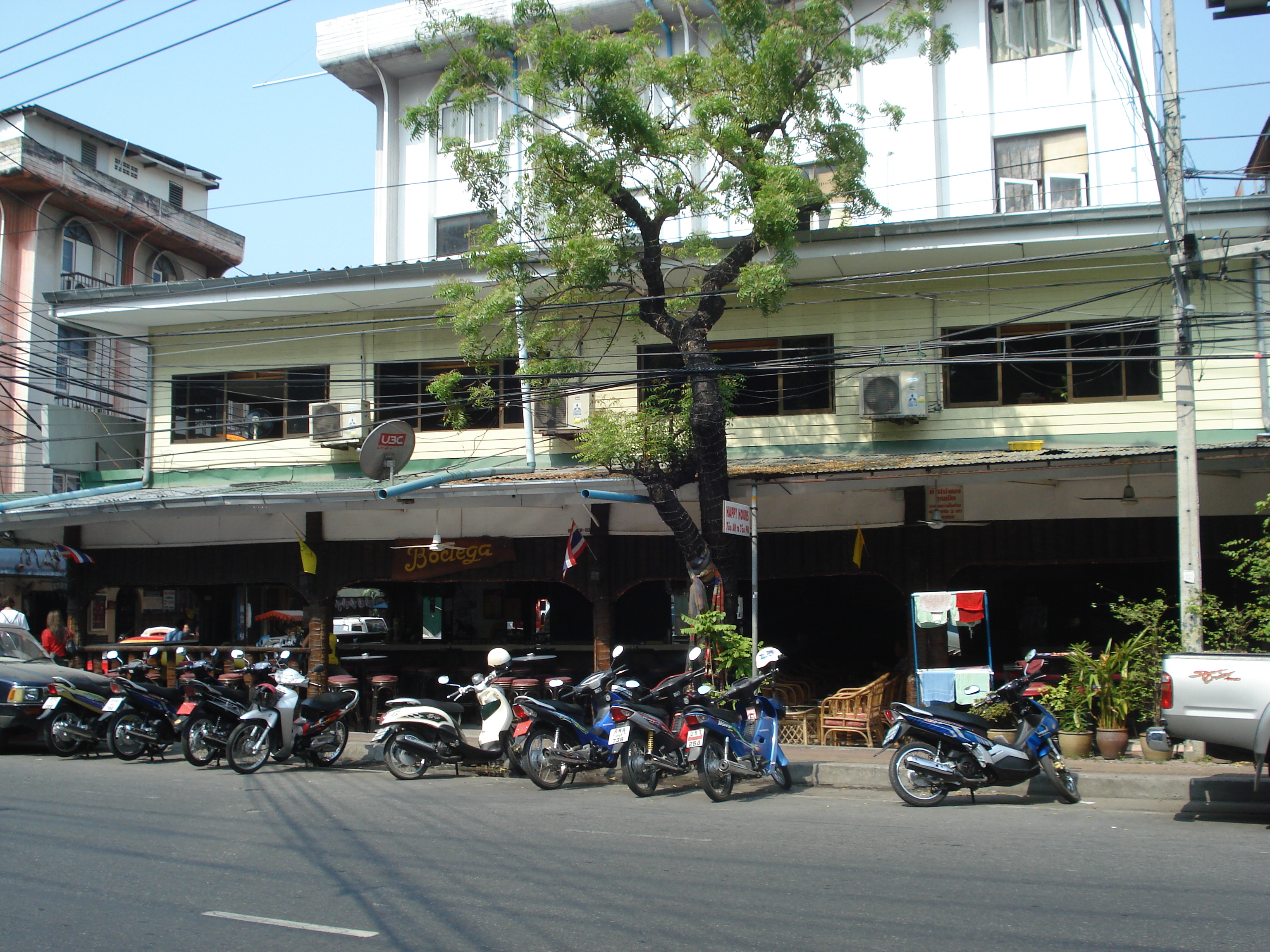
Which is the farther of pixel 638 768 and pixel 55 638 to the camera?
pixel 55 638

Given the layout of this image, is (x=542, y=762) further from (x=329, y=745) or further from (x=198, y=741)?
(x=198, y=741)

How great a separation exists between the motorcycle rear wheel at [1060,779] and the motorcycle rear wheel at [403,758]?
6.51 meters

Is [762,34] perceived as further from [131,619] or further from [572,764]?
[131,619]

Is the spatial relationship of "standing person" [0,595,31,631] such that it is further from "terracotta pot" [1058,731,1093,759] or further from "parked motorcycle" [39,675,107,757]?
"terracotta pot" [1058,731,1093,759]

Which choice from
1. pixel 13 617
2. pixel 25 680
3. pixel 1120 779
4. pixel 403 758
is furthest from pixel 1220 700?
pixel 13 617

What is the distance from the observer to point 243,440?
1808 cm

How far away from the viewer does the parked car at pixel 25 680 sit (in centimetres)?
1316

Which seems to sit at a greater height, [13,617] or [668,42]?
[668,42]

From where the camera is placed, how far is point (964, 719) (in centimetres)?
927

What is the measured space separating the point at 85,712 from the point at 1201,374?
611 inches

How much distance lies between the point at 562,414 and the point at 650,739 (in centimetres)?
687

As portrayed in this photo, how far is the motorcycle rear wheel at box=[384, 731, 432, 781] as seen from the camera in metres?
11.6

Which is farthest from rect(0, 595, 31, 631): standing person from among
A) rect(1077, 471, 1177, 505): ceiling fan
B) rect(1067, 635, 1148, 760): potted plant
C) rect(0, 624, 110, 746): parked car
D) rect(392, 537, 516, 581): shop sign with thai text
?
rect(1077, 471, 1177, 505): ceiling fan

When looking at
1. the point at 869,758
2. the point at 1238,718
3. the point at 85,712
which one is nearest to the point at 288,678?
the point at 85,712
